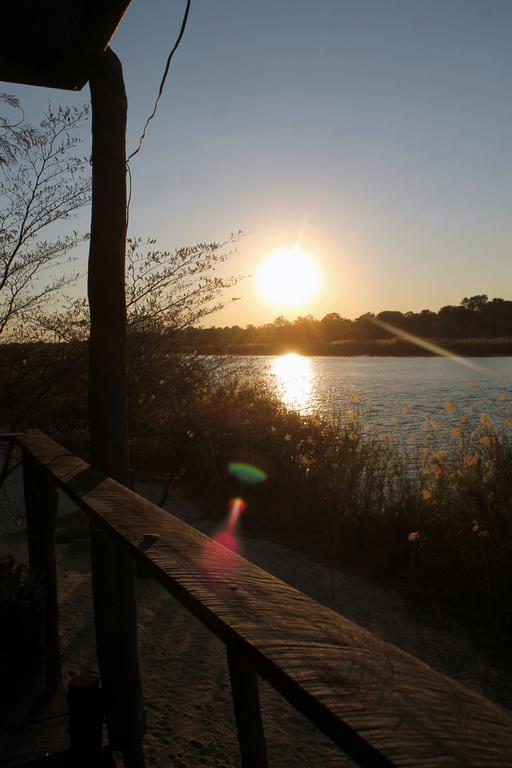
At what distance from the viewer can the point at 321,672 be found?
2.49 ft

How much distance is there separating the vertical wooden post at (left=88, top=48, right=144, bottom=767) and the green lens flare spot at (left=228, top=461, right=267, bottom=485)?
5.34m

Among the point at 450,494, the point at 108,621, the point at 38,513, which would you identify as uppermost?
the point at 38,513

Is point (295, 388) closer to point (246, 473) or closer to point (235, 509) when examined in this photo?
point (246, 473)

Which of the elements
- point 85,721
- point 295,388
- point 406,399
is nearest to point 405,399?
point 406,399

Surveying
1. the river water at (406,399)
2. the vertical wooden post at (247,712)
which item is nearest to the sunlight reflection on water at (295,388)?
the river water at (406,399)

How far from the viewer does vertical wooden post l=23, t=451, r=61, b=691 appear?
2535 mm

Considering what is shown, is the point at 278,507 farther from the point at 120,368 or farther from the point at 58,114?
the point at 120,368

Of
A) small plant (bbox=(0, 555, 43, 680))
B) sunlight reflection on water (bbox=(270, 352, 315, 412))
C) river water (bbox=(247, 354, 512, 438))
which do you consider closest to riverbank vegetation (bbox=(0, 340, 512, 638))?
river water (bbox=(247, 354, 512, 438))

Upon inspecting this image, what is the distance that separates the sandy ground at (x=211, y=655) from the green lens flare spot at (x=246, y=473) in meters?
1.48

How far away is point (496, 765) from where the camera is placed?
0.59m

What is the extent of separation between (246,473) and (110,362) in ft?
18.6

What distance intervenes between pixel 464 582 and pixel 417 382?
22144 millimetres

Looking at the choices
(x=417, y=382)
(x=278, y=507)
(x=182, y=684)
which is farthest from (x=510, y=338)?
(x=182, y=684)

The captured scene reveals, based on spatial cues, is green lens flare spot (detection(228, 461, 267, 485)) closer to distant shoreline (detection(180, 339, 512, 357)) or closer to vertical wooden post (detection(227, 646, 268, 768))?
vertical wooden post (detection(227, 646, 268, 768))
